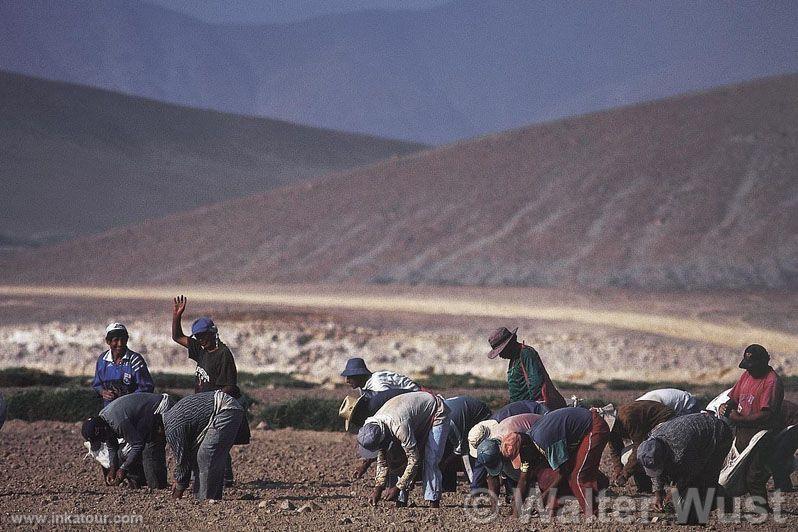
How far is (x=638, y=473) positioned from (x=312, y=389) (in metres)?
11.8

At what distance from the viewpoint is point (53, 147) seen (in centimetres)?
10250

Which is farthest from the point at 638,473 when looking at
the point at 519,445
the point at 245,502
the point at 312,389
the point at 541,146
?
the point at 541,146

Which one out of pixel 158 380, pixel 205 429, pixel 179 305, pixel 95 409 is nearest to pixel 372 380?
pixel 205 429

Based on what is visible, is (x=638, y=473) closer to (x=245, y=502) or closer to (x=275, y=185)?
(x=245, y=502)

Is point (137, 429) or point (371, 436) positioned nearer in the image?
point (371, 436)

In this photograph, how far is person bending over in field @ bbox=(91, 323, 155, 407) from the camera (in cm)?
1088

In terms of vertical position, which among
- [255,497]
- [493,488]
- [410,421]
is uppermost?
[410,421]

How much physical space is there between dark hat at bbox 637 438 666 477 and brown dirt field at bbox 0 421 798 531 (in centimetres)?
51

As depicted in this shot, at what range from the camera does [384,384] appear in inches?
408

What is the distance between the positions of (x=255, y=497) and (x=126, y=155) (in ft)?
325

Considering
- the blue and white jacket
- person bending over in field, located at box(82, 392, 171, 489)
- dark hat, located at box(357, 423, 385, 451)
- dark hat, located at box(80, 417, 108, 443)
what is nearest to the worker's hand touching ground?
dark hat, located at box(357, 423, 385, 451)

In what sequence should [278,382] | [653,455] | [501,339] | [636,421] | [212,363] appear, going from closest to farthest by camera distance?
[653,455], [501,339], [212,363], [636,421], [278,382]

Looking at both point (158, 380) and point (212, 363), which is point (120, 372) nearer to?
point (212, 363)

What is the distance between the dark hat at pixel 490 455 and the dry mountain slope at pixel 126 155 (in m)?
69.5
